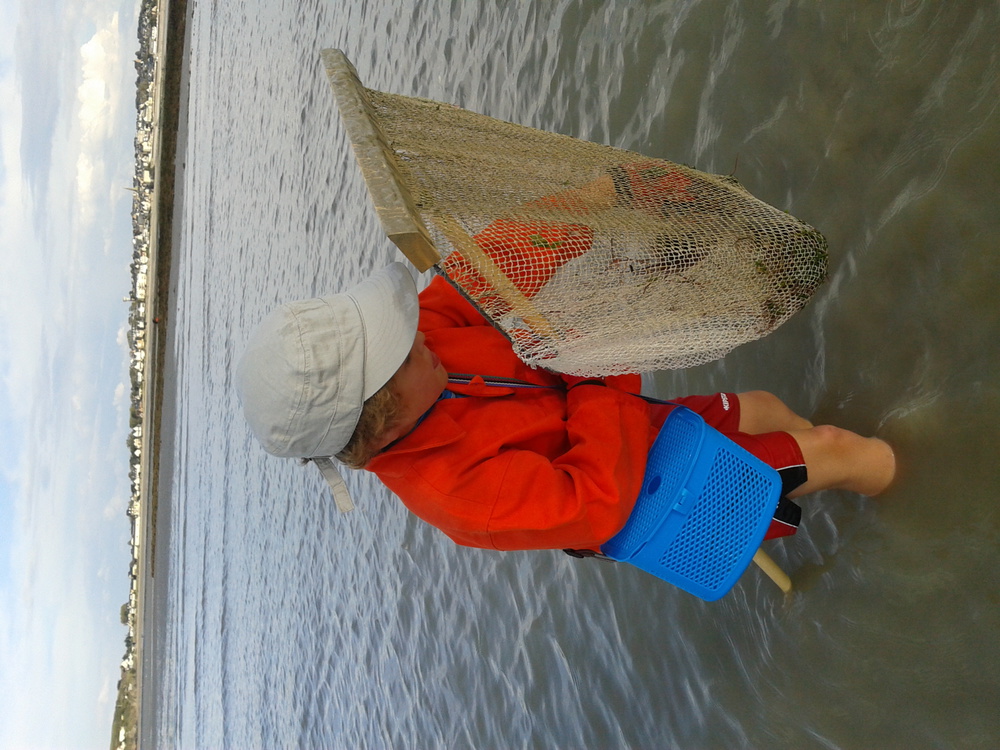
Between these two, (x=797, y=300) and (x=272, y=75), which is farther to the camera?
(x=272, y=75)

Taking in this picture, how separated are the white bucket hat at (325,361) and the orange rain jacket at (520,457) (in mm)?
221

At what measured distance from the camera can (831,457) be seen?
2254 millimetres

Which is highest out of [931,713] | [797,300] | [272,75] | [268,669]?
[272,75]

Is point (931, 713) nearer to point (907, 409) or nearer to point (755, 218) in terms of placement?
point (907, 409)

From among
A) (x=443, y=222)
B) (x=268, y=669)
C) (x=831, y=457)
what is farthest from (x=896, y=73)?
(x=268, y=669)

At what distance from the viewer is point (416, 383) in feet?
6.21

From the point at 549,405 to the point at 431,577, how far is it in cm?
323

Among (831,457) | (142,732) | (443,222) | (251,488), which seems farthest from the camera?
(142,732)

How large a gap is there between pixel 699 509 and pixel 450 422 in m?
0.70

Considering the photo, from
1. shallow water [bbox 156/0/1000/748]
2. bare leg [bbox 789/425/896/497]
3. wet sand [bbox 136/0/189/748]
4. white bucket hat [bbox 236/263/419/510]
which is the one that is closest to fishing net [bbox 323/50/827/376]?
white bucket hat [bbox 236/263/419/510]

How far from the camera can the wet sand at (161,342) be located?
50.1 feet

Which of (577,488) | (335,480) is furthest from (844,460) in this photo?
(335,480)

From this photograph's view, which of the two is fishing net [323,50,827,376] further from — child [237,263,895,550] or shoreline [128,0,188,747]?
shoreline [128,0,188,747]

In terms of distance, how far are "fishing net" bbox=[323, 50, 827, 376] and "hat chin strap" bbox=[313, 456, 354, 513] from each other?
2.11ft
